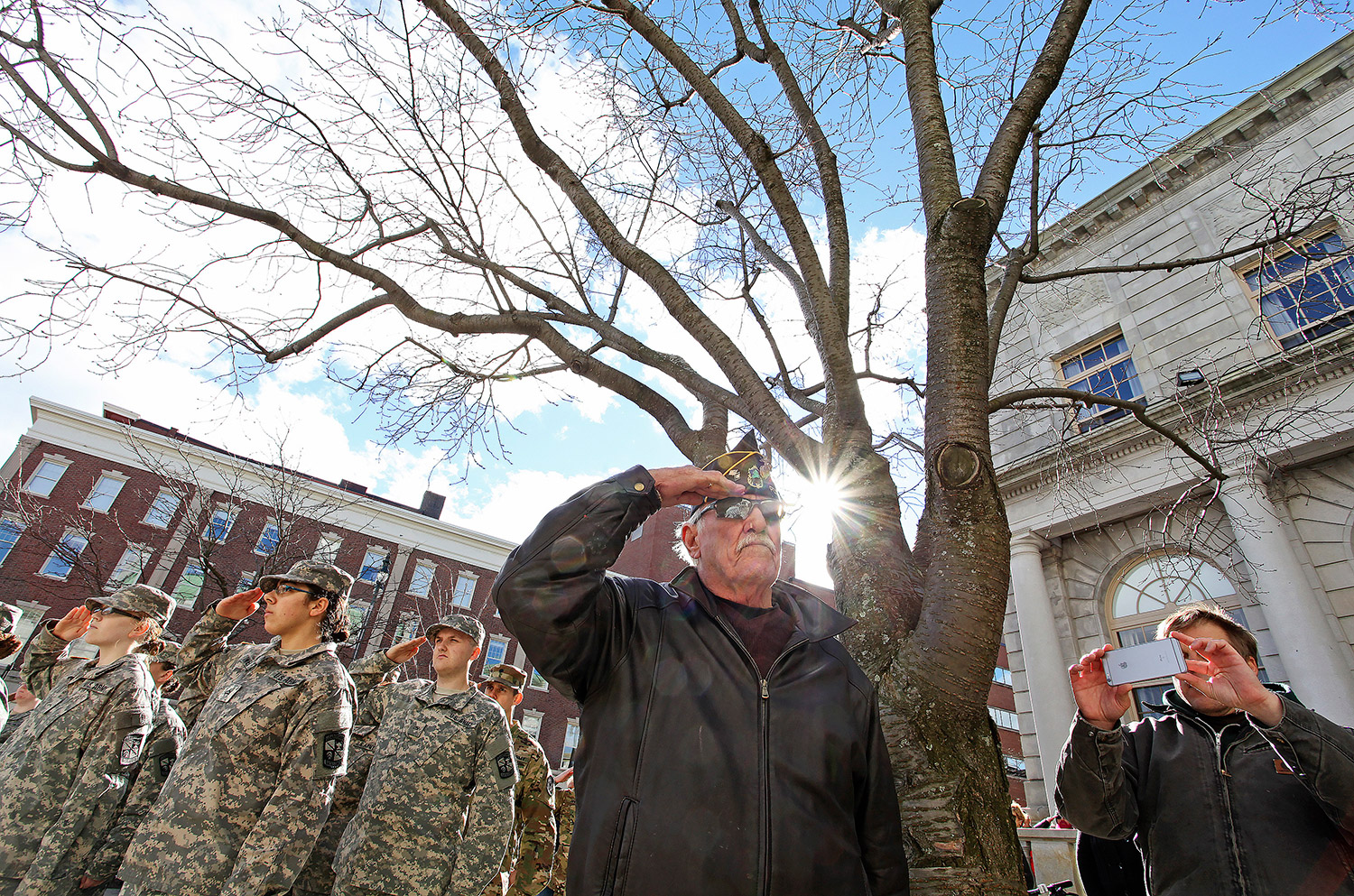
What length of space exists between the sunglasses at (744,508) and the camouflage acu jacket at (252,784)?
2.35 metres

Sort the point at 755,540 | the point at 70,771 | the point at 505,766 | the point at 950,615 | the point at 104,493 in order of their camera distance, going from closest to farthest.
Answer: the point at 755,540 → the point at 950,615 → the point at 70,771 → the point at 505,766 → the point at 104,493

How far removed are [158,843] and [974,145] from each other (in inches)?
267

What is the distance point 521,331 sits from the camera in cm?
461

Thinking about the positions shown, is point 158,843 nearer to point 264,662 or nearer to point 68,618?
point 264,662

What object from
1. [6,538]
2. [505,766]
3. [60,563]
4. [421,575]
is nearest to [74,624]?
[505,766]

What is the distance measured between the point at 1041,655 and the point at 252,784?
429 inches

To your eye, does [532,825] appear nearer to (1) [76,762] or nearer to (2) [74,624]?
(1) [76,762]

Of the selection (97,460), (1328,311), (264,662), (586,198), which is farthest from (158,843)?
(97,460)

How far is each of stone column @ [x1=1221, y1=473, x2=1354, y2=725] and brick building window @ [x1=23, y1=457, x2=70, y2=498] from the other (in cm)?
3246

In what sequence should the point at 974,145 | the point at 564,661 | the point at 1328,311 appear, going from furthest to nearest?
the point at 1328,311
the point at 974,145
the point at 564,661

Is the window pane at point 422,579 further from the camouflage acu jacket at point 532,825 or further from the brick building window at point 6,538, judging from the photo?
the camouflage acu jacket at point 532,825

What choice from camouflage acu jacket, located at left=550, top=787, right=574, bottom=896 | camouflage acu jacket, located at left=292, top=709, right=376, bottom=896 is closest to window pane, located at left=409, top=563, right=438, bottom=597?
camouflage acu jacket, located at left=550, top=787, right=574, bottom=896

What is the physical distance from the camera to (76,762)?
3592mm

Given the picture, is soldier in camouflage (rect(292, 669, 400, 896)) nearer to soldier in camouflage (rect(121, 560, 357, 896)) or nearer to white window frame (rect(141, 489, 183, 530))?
soldier in camouflage (rect(121, 560, 357, 896))
